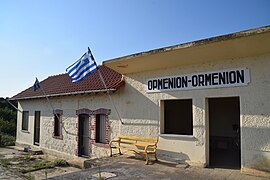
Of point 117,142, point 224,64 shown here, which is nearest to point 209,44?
point 224,64

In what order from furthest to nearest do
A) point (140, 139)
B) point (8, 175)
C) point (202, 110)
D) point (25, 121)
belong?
point (25, 121) → point (140, 139) → point (8, 175) → point (202, 110)

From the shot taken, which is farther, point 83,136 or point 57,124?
point 57,124

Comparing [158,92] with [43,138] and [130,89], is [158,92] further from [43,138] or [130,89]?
[43,138]

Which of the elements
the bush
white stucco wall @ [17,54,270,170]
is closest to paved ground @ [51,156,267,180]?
white stucco wall @ [17,54,270,170]

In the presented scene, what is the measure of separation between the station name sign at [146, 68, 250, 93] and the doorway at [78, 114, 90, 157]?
4590 mm

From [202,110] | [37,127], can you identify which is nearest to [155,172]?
[202,110]

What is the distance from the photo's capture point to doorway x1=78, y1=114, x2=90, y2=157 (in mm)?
12125

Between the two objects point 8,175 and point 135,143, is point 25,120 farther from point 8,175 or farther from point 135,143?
point 135,143

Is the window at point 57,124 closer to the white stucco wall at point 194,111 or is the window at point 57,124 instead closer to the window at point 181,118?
the white stucco wall at point 194,111

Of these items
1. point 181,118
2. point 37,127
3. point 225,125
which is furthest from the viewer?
point 37,127

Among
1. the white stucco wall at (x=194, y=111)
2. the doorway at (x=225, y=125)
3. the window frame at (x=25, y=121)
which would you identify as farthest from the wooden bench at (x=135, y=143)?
the window frame at (x=25, y=121)

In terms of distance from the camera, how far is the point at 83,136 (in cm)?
1227

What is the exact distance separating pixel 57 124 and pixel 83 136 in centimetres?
275

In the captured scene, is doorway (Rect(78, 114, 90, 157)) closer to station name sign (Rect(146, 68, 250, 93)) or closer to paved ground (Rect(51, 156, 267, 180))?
paved ground (Rect(51, 156, 267, 180))
